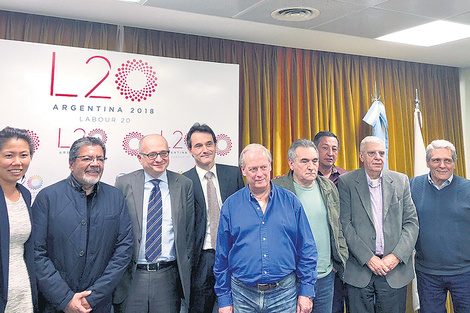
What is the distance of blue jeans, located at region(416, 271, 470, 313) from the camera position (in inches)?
117

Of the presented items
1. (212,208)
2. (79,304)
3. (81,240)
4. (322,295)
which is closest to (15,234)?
(81,240)

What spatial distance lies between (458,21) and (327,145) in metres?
1.45

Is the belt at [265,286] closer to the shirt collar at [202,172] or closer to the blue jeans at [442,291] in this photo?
the shirt collar at [202,172]

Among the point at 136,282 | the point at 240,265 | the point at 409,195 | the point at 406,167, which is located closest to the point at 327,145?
the point at 409,195

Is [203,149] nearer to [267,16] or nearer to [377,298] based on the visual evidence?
[267,16]

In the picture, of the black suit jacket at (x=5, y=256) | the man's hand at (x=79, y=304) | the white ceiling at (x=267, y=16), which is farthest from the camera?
the white ceiling at (x=267, y=16)

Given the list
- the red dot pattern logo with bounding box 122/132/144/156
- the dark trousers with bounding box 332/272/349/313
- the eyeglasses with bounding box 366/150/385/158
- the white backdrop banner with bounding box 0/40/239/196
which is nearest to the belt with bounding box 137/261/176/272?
the white backdrop banner with bounding box 0/40/239/196

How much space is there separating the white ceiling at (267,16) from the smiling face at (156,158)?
1.00m

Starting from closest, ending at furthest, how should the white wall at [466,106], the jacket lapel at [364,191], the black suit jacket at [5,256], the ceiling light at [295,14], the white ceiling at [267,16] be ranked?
1. the black suit jacket at [5,256]
2. the jacket lapel at [364,191]
3. the white ceiling at [267,16]
4. the ceiling light at [295,14]
5. the white wall at [466,106]

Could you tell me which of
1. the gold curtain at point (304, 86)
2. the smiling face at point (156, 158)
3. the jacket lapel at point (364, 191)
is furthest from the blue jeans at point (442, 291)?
the smiling face at point (156, 158)

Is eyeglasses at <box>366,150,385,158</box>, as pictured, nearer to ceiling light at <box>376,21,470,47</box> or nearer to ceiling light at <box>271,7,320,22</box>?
ceiling light at <box>271,7,320,22</box>

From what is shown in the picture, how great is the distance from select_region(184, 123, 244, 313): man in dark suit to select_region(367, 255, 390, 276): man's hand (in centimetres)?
101

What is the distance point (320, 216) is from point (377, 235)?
471 mm

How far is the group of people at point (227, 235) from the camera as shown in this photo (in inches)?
88.9
